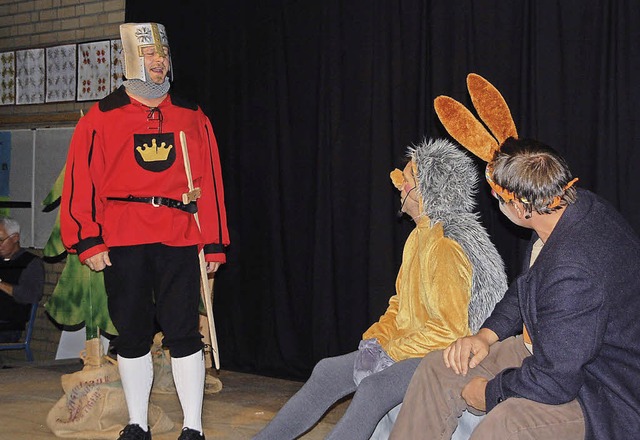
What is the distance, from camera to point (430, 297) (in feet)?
9.07

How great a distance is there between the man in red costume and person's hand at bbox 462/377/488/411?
1.42 meters

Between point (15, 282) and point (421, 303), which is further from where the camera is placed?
point (15, 282)

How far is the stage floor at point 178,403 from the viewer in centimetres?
399

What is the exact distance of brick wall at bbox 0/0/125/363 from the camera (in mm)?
6320

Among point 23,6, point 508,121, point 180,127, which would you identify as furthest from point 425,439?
point 23,6

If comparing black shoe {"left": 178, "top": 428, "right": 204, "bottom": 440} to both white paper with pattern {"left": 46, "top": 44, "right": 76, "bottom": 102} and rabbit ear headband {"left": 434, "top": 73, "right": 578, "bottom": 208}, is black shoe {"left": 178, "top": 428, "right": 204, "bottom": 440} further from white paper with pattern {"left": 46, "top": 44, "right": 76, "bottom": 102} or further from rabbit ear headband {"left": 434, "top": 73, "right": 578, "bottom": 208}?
white paper with pattern {"left": 46, "top": 44, "right": 76, "bottom": 102}

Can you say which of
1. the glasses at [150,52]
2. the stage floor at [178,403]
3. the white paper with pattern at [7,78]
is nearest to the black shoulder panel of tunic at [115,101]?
the glasses at [150,52]

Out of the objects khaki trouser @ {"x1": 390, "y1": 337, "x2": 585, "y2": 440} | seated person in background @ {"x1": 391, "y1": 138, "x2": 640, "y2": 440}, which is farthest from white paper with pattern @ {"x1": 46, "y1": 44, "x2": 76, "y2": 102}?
seated person in background @ {"x1": 391, "y1": 138, "x2": 640, "y2": 440}

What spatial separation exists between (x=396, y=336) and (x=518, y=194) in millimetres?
887

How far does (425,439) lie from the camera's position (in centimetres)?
243

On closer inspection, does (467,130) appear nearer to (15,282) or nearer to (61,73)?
(15,282)

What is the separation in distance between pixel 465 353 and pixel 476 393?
0.49ft

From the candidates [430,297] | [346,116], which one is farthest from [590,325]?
[346,116]

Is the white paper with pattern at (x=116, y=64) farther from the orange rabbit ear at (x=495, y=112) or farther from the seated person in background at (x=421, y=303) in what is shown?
the orange rabbit ear at (x=495, y=112)
